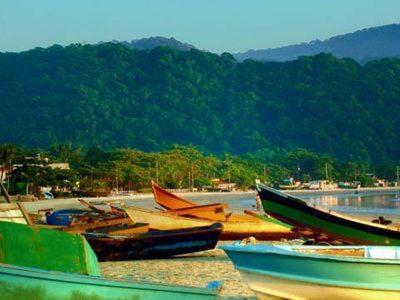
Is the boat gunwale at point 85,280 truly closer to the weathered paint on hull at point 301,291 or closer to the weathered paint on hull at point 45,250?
the weathered paint on hull at point 45,250

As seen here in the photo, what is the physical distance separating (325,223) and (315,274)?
19.9 feet

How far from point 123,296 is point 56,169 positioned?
213 feet

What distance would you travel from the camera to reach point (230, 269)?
1702 centimetres

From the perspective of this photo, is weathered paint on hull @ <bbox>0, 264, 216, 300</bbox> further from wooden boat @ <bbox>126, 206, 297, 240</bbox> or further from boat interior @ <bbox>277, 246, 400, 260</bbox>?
wooden boat @ <bbox>126, 206, 297, 240</bbox>

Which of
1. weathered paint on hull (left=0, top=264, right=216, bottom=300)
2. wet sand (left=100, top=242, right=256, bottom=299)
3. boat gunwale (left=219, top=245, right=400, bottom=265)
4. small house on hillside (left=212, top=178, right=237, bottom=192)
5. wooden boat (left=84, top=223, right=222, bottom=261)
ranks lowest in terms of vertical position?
small house on hillside (left=212, top=178, right=237, bottom=192)

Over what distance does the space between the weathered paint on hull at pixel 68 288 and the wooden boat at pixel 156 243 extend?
8.83m

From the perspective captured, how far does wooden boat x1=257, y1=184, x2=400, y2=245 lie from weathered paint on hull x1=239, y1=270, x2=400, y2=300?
442cm

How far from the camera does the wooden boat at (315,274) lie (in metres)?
10.9

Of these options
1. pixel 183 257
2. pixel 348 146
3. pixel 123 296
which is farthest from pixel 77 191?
pixel 348 146

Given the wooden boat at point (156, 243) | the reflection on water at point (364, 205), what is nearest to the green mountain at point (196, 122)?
the reflection on water at point (364, 205)

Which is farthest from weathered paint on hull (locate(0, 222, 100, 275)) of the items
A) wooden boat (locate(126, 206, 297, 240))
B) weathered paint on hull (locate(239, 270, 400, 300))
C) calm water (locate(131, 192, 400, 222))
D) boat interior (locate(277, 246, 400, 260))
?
calm water (locate(131, 192, 400, 222))

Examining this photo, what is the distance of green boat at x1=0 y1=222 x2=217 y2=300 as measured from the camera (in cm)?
823

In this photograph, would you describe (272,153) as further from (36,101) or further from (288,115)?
(36,101)

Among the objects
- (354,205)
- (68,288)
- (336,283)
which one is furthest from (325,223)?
(354,205)
